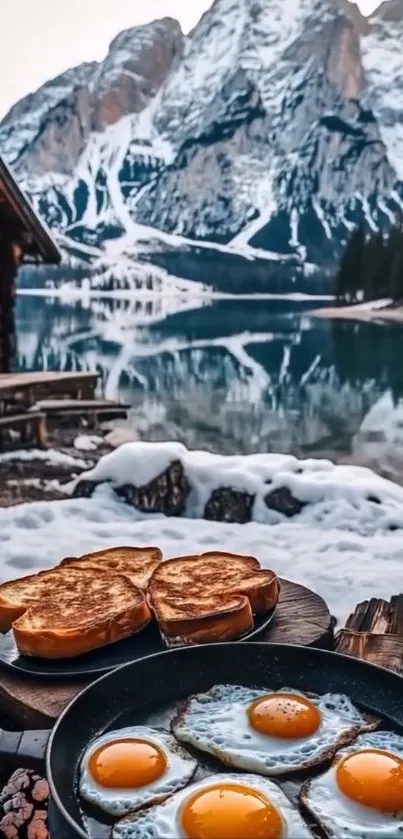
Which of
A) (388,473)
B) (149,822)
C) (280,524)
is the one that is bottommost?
(388,473)

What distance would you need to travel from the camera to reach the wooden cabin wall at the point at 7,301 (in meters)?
14.7

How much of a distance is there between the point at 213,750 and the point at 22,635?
884 mm

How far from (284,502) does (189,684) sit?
5928 millimetres

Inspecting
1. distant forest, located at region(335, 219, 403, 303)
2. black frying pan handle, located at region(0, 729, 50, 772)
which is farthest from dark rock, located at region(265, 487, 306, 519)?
distant forest, located at region(335, 219, 403, 303)

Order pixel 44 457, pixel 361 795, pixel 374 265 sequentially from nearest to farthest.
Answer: pixel 361 795, pixel 44 457, pixel 374 265

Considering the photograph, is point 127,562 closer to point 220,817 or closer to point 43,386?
point 220,817

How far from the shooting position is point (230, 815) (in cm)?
158

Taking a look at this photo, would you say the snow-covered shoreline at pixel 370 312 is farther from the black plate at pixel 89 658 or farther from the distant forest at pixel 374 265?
the black plate at pixel 89 658

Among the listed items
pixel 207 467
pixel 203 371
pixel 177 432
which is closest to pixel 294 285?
pixel 203 371

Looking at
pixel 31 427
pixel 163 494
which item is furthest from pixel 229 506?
pixel 31 427

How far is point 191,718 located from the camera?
79.2 inches

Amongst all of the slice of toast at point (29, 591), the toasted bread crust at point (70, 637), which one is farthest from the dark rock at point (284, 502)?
the toasted bread crust at point (70, 637)

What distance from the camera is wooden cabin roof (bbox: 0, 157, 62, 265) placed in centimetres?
1244

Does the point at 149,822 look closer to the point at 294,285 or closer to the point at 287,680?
the point at 287,680
